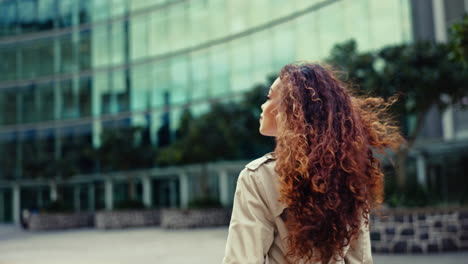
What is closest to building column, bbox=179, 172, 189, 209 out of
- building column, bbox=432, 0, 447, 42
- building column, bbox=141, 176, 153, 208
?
building column, bbox=141, 176, 153, 208

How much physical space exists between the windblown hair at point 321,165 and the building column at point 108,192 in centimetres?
3434

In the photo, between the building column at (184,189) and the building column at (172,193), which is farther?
the building column at (172,193)

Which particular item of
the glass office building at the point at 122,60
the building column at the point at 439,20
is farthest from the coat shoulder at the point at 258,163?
the glass office building at the point at 122,60

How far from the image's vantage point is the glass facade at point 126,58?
26.6m

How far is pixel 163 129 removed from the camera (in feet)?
105

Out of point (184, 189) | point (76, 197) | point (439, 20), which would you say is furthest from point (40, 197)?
point (439, 20)

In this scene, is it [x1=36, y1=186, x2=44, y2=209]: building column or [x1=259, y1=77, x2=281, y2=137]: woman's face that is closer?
[x1=259, y1=77, x2=281, y2=137]: woman's face

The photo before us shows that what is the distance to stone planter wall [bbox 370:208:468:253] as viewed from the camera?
10391 mm

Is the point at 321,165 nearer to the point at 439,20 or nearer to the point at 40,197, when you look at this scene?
the point at 439,20

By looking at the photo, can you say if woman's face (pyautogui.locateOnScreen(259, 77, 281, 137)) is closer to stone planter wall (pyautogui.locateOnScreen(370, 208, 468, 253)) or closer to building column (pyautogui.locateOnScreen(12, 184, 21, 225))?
stone planter wall (pyautogui.locateOnScreen(370, 208, 468, 253))

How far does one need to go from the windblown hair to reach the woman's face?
31 mm

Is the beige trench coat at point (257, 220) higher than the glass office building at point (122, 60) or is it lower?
lower

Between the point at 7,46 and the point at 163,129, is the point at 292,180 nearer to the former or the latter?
the point at 163,129

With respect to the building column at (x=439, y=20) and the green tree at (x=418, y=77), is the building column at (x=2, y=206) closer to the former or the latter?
the building column at (x=439, y=20)
